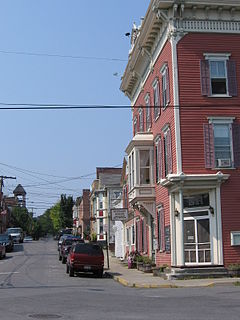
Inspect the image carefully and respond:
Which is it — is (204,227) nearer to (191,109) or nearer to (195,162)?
(195,162)

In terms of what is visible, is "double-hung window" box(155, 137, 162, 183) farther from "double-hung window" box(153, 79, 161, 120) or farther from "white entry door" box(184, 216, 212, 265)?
"white entry door" box(184, 216, 212, 265)

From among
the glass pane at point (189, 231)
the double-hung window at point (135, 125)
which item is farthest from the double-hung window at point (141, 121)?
the glass pane at point (189, 231)

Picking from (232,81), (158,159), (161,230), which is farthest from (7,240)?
(232,81)

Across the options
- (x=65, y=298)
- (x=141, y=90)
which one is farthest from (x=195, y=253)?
(x=141, y=90)

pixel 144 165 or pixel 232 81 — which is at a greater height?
pixel 232 81

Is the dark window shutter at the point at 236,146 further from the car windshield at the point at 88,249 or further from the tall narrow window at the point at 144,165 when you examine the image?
the car windshield at the point at 88,249

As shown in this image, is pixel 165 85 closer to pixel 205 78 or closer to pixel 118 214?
pixel 205 78

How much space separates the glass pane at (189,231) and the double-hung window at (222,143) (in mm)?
2801

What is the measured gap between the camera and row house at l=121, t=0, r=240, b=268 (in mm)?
23125

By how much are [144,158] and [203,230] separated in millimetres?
6975

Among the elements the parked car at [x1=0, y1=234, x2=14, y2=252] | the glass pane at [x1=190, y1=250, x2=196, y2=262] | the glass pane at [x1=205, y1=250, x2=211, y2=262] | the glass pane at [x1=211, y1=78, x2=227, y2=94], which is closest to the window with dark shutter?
the glass pane at [x1=190, y1=250, x2=196, y2=262]

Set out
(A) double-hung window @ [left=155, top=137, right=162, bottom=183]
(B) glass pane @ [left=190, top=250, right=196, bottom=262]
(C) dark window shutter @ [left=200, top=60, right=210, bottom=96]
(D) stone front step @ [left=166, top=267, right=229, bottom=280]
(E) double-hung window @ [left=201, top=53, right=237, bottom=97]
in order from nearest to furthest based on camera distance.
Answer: (D) stone front step @ [left=166, top=267, right=229, bottom=280]
(B) glass pane @ [left=190, top=250, right=196, bottom=262]
(C) dark window shutter @ [left=200, top=60, right=210, bottom=96]
(E) double-hung window @ [left=201, top=53, right=237, bottom=97]
(A) double-hung window @ [left=155, top=137, right=162, bottom=183]

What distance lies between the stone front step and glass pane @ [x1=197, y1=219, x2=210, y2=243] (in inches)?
60.9

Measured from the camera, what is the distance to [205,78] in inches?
948
